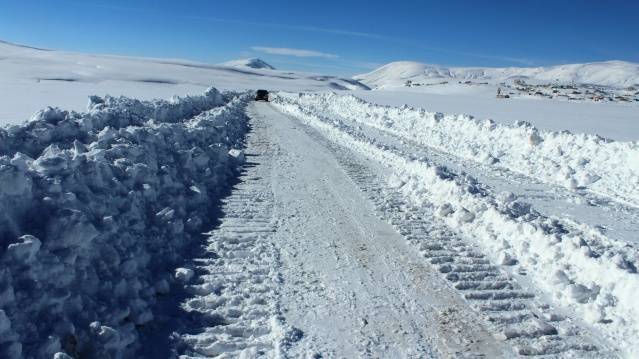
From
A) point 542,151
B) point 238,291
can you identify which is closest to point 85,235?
point 238,291

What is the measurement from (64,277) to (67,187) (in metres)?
1.69

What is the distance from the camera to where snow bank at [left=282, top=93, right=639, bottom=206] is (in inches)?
495

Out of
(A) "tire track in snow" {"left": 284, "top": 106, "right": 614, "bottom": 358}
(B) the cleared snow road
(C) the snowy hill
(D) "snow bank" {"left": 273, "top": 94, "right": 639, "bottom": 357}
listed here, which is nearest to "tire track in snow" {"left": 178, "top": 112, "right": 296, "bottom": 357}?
(B) the cleared snow road

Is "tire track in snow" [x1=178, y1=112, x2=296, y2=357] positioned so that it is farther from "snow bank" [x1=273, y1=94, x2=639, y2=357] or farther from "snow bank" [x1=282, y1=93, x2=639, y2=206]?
"snow bank" [x1=282, y1=93, x2=639, y2=206]

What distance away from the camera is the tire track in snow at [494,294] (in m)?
4.83

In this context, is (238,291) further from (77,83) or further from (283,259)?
(77,83)

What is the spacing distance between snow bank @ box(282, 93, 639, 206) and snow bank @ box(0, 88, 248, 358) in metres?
8.74

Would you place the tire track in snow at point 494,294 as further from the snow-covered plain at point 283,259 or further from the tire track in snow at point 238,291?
the tire track in snow at point 238,291

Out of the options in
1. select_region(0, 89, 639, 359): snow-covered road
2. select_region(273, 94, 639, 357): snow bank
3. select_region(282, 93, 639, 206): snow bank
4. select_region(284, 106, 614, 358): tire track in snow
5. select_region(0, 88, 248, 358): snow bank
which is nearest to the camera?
select_region(0, 88, 248, 358): snow bank

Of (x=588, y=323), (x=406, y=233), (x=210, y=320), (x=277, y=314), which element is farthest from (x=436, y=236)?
(x=210, y=320)

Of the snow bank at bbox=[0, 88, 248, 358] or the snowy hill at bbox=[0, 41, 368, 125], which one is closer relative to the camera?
the snow bank at bbox=[0, 88, 248, 358]

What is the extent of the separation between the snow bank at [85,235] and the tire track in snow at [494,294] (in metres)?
3.18

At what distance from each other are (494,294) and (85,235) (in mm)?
4192

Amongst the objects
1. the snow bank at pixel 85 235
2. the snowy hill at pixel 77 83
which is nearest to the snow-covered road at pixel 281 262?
the snow bank at pixel 85 235
